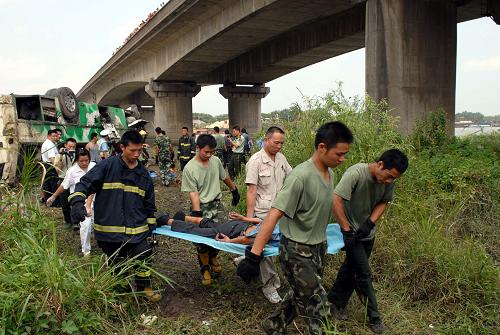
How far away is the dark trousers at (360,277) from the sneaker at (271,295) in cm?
67

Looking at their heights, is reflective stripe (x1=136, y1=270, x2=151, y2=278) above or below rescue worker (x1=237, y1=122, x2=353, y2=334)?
below

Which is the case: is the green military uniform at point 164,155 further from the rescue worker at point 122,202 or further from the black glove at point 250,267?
the black glove at point 250,267

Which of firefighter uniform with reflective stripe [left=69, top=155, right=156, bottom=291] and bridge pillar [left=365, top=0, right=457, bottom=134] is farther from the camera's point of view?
bridge pillar [left=365, top=0, right=457, bottom=134]

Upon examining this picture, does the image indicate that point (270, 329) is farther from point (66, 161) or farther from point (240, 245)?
point (66, 161)

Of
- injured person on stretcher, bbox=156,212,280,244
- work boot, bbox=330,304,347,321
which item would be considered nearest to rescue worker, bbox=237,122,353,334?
work boot, bbox=330,304,347,321

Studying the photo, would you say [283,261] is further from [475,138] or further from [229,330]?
[475,138]

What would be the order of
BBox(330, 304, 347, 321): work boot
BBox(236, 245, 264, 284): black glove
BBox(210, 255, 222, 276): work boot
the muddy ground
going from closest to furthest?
1. BBox(236, 245, 264, 284): black glove
2. the muddy ground
3. BBox(330, 304, 347, 321): work boot
4. BBox(210, 255, 222, 276): work boot

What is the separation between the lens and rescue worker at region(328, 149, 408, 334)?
3.32m

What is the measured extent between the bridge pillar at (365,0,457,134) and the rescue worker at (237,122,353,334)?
6.86 meters

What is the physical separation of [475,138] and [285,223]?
922cm

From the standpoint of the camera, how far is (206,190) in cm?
459

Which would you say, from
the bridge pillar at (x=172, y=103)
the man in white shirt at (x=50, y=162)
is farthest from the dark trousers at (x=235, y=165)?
the bridge pillar at (x=172, y=103)

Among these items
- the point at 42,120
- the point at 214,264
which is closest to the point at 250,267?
the point at 214,264

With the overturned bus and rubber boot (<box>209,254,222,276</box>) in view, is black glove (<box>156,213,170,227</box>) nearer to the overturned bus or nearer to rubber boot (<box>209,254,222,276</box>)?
rubber boot (<box>209,254,222,276</box>)
